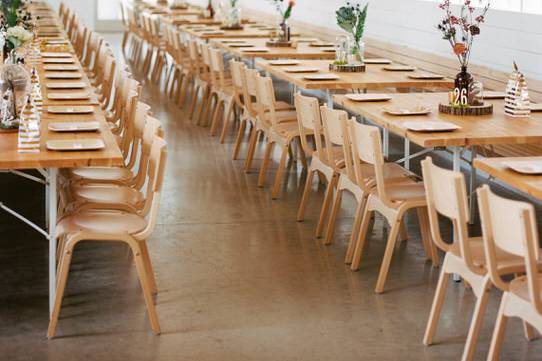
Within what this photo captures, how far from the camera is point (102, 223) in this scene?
429cm

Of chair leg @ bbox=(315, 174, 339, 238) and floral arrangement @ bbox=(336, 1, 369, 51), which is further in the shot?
floral arrangement @ bbox=(336, 1, 369, 51)

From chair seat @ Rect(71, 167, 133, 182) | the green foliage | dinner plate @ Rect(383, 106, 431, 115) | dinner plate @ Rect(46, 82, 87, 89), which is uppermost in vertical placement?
the green foliage

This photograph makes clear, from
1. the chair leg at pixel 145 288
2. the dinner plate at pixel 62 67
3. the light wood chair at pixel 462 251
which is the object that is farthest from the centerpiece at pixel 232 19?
the light wood chair at pixel 462 251

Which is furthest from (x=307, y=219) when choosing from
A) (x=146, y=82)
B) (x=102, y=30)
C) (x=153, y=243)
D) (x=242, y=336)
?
(x=102, y=30)

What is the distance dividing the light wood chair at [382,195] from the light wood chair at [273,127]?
144 cm

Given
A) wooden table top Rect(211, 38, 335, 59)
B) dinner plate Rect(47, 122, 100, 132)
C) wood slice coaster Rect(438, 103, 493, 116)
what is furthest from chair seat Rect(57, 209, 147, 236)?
wooden table top Rect(211, 38, 335, 59)

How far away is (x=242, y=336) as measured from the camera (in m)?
4.14

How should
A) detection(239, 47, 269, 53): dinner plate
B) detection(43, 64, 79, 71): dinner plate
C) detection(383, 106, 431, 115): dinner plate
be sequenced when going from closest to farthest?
1. detection(383, 106, 431, 115): dinner plate
2. detection(43, 64, 79, 71): dinner plate
3. detection(239, 47, 269, 53): dinner plate

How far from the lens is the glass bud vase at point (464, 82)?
17.8 ft

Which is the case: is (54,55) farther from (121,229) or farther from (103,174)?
(121,229)

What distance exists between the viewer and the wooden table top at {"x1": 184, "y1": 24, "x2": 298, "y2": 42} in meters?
11.2

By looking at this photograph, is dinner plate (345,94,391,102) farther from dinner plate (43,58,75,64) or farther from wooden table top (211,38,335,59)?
dinner plate (43,58,75,64)

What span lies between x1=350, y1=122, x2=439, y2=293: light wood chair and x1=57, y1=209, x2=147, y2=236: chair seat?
1.14 metres

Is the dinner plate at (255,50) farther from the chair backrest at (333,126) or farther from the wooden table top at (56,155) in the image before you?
the wooden table top at (56,155)
